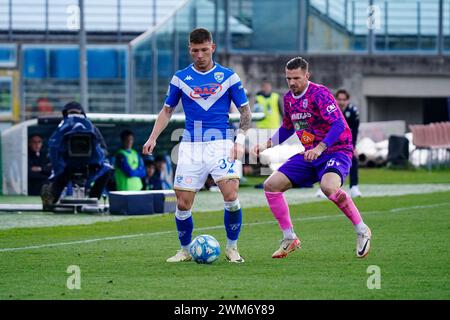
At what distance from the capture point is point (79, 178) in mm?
20312

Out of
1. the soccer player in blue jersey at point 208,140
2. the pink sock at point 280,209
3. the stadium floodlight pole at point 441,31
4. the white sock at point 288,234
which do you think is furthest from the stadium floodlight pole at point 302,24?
the soccer player in blue jersey at point 208,140

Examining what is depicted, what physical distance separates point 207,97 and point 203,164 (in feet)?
2.18

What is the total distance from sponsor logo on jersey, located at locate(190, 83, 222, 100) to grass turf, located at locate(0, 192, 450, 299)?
1659mm

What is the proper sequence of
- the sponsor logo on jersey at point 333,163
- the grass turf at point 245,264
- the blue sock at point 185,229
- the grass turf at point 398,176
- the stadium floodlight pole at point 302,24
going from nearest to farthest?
the grass turf at point 245,264 → the blue sock at point 185,229 → the sponsor logo on jersey at point 333,163 → the grass turf at point 398,176 → the stadium floodlight pole at point 302,24

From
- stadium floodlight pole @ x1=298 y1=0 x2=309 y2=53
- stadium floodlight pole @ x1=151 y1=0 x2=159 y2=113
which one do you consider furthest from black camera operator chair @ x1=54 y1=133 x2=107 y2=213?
stadium floodlight pole @ x1=298 y1=0 x2=309 y2=53

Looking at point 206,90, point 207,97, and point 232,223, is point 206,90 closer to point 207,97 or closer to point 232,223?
point 207,97

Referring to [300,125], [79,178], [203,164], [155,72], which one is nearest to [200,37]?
[203,164]

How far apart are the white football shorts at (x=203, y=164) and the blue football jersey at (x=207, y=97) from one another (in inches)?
3.5

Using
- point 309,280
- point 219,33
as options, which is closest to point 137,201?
point 309,280

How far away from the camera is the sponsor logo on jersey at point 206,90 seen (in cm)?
1234

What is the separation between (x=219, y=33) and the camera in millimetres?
33344

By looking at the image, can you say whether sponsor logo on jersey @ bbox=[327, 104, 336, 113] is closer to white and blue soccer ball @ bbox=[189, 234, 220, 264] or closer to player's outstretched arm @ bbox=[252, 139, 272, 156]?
player's outstretched arm @ bbox=[252, 139, 272, 156]

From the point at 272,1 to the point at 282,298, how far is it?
24823mm

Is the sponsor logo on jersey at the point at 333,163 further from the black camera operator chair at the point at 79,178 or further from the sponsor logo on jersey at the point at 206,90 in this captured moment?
the black camera operator chair at the point at 79,178
